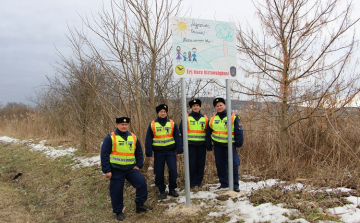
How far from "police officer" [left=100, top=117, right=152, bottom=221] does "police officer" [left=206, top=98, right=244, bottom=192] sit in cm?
153

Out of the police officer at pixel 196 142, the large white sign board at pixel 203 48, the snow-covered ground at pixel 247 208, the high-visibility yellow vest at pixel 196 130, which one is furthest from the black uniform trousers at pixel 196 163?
the large white sign board at pixel 203 48

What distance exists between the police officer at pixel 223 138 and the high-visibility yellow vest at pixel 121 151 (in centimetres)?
157

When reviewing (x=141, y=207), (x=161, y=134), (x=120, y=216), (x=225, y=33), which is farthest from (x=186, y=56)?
(x=120, y=216)

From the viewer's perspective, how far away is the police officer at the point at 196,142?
16.4 ft

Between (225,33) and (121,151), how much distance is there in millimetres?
2824

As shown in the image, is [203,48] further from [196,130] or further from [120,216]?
[120,216]

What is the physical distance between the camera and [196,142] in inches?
196

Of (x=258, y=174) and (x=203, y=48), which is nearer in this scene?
(x=203, y=48)

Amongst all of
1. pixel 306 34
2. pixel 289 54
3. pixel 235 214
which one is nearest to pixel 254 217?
pixel 235 214

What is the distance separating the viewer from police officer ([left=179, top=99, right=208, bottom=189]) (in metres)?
5.00

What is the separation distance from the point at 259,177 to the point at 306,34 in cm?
328

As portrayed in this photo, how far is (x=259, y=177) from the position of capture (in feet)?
17.7

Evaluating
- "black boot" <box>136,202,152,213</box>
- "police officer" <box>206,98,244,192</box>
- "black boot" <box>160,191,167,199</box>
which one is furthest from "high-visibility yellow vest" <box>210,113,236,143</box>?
"black boot" <box>136,202,152,213</box>

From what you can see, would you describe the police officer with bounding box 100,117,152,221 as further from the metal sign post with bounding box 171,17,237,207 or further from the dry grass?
the metal sign post with bounding box 171,17,237,207
